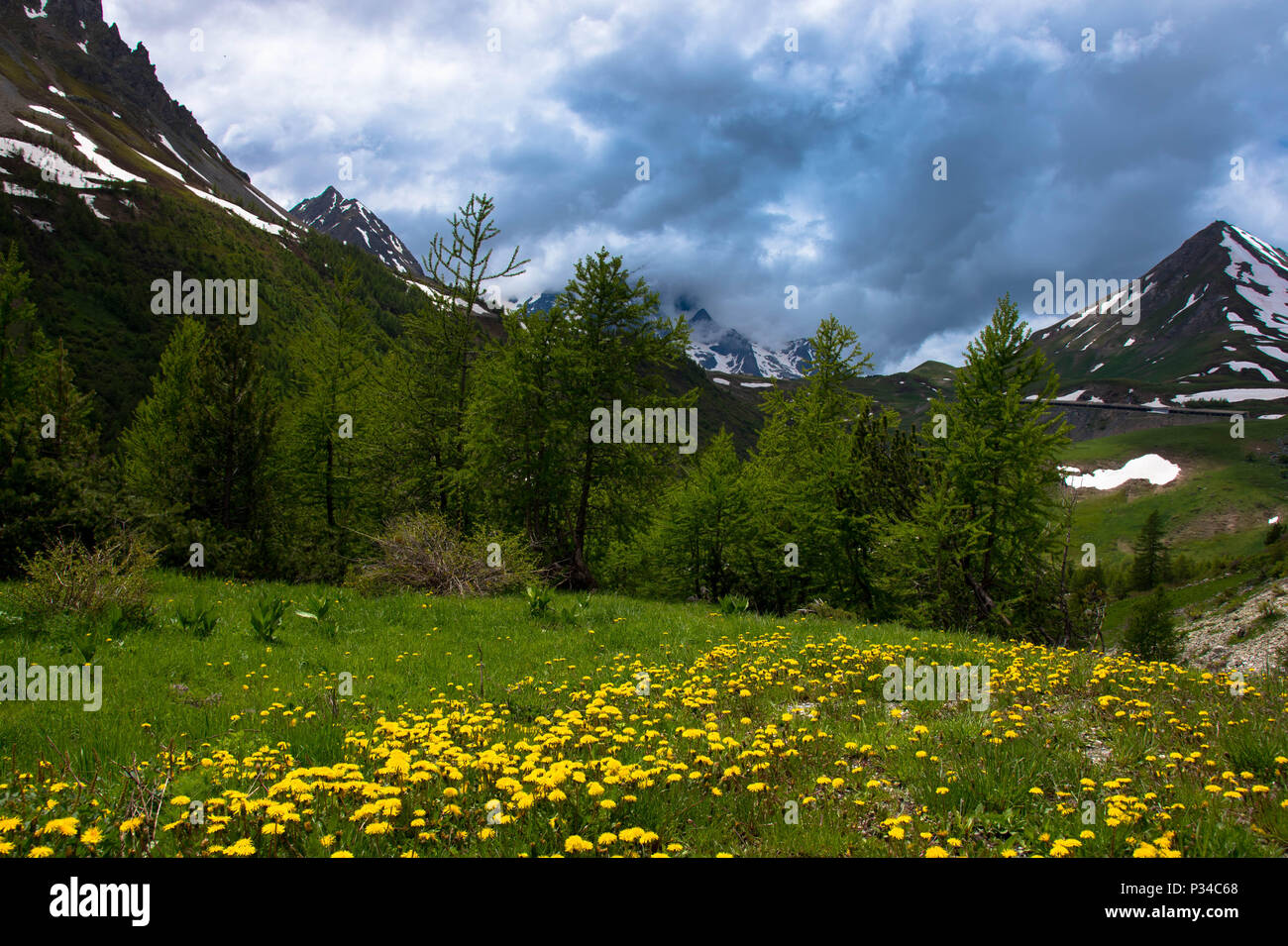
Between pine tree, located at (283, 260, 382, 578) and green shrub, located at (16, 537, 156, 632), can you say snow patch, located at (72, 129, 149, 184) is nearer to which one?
pine tree, located at (283, 260, 382, 578)

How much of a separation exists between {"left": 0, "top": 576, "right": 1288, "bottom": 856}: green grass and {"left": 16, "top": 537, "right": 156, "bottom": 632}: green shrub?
516 mm

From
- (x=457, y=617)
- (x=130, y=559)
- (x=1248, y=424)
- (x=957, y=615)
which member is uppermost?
(x=1248, y=424)

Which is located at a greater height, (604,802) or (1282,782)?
(604,802)

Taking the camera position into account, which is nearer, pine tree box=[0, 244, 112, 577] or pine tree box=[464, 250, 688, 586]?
pine tree box=[0, 244, 112, 577]

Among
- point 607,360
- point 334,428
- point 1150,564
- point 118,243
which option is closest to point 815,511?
point 607,360

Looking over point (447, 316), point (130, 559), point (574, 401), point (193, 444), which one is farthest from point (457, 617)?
point (447, 316)

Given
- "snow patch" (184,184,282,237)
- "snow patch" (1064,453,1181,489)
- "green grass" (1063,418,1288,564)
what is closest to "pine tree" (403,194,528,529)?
"green grass" (1063,418,1288,564)

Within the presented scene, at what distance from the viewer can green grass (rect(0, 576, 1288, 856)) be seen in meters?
3.54

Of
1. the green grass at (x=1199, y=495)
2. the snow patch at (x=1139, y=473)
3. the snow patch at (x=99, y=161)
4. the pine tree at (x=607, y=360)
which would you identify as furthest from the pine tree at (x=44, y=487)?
the snow patch at (x=1139, y=473)

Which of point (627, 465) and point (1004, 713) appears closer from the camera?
point (1004, 713)

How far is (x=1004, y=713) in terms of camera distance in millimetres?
6082

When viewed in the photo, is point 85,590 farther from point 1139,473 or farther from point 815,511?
point 1139,473
